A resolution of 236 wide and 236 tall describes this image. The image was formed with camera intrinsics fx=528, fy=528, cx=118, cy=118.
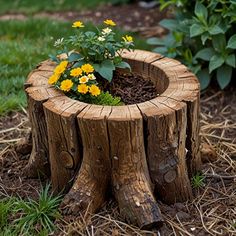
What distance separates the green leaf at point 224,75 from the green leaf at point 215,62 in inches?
4.3

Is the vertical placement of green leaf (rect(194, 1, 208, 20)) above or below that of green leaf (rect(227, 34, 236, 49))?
above

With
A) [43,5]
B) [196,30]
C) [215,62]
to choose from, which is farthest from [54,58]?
[43,5]

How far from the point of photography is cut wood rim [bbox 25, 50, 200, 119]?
2.67m

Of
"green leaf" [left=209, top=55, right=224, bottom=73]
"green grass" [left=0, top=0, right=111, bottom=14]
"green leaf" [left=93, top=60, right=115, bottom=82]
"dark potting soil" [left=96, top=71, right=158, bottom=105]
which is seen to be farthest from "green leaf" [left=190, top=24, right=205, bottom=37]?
"green grass" [left=0, top=0, right=111, bottom=14]

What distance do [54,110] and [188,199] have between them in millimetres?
890

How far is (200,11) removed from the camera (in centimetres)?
413

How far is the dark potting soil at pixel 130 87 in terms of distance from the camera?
302 cm

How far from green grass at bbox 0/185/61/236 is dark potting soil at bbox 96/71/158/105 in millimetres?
673

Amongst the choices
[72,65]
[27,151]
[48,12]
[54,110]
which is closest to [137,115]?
[54,110]

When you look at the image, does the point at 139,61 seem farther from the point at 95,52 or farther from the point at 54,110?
the point at 54,110

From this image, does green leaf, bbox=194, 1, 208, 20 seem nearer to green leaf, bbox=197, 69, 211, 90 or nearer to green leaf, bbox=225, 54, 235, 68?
green leaf, bbox=225, 54, 235, 68

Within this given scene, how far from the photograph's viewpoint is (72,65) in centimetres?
300

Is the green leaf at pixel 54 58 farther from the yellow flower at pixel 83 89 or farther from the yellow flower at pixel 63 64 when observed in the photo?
the yellow flower at pixel 83 89

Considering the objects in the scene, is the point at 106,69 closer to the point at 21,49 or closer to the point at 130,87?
the point at 130,87
